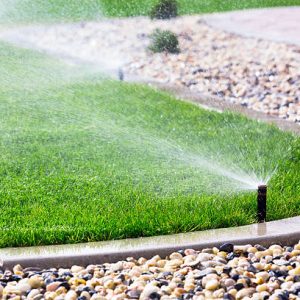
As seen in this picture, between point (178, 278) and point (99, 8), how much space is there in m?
8.94

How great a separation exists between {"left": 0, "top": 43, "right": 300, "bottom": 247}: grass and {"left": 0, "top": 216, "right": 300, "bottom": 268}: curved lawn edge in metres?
0.10

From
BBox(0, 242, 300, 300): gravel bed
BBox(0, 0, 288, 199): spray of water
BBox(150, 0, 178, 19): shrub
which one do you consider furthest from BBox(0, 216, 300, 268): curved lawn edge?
BBox(150, 0, 178, 19): shrub

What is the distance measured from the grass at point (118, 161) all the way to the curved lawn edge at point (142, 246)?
4.0 inches

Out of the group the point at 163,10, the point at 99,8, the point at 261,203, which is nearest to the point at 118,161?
the point at 261,203

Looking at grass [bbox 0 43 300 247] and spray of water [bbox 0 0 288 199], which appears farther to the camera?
spray of water [bbox 0 0 288 199]

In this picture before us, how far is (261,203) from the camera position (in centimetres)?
446

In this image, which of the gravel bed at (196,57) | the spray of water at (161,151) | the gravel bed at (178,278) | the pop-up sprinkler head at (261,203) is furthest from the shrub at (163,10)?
the gravel bed at (178,278)

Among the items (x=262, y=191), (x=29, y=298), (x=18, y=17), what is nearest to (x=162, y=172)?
(x=262, y=191)

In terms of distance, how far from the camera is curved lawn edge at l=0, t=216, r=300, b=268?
157 inches

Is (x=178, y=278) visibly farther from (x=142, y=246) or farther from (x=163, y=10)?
(x=163, y=10)

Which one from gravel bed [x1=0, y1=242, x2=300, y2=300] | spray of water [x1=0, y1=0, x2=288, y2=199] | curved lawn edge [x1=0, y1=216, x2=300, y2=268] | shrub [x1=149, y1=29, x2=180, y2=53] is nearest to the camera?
gravel bed [x1=0, y1=242, x2=300, y2=300]

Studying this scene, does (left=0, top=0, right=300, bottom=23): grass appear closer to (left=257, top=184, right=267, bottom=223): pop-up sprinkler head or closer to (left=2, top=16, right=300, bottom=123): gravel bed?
(left=2, top=16, right=300, bottom=123): gravel bed

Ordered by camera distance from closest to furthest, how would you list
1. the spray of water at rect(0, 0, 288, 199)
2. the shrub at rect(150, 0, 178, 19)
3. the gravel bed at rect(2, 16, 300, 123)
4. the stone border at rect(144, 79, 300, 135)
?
the spray of water at rect(0, 0, 288, 199)
the stone border at rect(144, 79, 300, 135)
the gravel bed at rect(2, 16, 300, 123)
the shrub at rect(150, 0, 178, 19)

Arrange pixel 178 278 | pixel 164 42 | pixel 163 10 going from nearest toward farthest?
1. pixel 178 278
2. pixel 164 42
3. pixel 163 10
